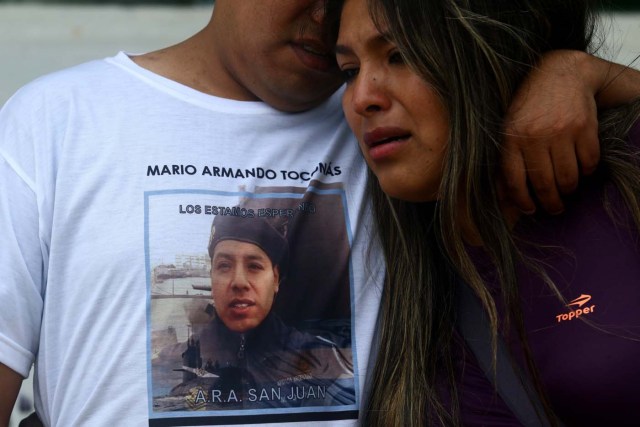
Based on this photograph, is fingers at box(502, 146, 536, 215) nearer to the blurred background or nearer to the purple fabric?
the purple fabric

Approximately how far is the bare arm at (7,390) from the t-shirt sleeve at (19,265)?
0.01 meters

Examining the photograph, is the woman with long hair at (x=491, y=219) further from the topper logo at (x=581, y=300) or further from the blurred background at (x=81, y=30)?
the blurred background at (x=81, y=30)

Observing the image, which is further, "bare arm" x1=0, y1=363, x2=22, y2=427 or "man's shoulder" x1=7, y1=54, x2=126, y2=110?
"man's shoulder" x1=7, y1=54, x2=126, y2=110

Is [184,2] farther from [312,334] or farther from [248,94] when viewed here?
[312,334]

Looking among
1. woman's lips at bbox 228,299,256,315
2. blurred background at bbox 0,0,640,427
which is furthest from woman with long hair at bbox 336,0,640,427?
blurred background at bbox 0,0,640,427

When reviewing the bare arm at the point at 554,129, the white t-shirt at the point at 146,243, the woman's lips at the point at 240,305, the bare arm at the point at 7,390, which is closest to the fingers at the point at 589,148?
the bare arm at the point at 554,129

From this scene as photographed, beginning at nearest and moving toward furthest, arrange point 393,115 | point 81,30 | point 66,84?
1. point 393,115
2. point 66,84
3. point 81,30

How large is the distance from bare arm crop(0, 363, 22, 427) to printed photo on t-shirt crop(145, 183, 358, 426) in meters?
0.24

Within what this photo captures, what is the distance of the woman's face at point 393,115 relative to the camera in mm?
1905

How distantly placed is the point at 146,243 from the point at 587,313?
78cm

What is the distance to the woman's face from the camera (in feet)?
6.25

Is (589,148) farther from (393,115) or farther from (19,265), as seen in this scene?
(19,265)

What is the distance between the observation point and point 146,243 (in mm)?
1974

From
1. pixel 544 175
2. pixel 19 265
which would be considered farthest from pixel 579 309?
pixel 19 265
